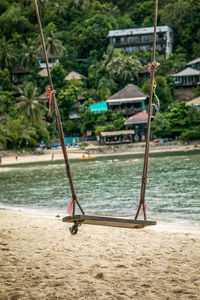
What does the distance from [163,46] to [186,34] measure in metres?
3.22

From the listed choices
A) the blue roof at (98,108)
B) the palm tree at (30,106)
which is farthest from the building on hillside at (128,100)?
the palm tree at (30,106)

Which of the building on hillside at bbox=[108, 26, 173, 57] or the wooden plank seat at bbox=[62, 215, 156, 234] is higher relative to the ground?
the building on hillside at bbox=[108, 26, 173, 57]

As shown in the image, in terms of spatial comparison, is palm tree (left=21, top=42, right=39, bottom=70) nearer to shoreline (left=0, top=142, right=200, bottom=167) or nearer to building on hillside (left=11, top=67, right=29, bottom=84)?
building on hillside (left=11, top=67, right=29, bottom=84)

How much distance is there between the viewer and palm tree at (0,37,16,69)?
165 ft

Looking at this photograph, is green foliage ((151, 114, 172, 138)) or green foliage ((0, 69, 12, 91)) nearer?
green foliage ((151, 114, 172, 138))

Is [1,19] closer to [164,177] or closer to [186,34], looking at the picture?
[186,34]

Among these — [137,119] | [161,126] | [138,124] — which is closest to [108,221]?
[161,126]

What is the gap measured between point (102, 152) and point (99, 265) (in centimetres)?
3369

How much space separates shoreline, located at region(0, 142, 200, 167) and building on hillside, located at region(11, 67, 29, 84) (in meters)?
16.4

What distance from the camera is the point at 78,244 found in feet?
18.3

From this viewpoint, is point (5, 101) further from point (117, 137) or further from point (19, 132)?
point (117, 137)

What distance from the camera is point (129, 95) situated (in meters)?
42.2

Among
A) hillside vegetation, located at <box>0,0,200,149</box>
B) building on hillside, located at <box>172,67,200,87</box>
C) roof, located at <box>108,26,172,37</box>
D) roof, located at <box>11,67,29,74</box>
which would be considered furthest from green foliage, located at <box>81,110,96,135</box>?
roof, located at <box>108,26,172,37</box>

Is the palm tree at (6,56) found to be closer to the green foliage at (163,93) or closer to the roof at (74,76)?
the roof at (74,76)
